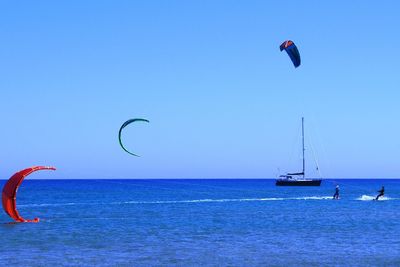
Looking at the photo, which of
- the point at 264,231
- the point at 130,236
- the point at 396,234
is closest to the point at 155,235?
the point at 130,236

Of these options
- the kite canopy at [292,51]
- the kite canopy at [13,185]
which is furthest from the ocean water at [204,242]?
the kite canopy at [292,51]

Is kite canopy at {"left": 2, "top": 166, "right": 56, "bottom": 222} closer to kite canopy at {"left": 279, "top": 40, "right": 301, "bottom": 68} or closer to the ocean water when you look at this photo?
the ocean water

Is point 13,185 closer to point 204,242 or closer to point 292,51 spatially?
point 204,242

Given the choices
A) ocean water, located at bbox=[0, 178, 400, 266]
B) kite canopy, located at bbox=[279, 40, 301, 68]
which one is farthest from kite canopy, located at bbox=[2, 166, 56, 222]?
kite canopy, located at bbox=[279, 40, 301, 68]

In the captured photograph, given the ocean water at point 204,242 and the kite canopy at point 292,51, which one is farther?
the kite canopy at point 292,51

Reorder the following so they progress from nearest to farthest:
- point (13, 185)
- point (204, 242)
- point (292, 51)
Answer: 1. point (204, 242)
2. point (292, 51)
3. point (13, 185)

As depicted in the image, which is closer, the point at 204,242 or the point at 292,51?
the point at 204,242

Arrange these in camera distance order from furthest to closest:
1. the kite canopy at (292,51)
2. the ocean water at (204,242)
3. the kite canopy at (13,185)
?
the kite canopy at (13,185) → the kite canopy at (292,51) → the ocean water at (204,242)

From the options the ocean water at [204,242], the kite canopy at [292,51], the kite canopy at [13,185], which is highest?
the kite canopy at [292,51]

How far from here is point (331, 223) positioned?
114ft

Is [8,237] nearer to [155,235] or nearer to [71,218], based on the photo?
[155,235]

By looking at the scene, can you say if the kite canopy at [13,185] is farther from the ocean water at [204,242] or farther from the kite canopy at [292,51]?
the kite canopy at [292,51]

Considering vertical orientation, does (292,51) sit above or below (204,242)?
above

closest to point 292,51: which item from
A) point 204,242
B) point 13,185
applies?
point 204,242
